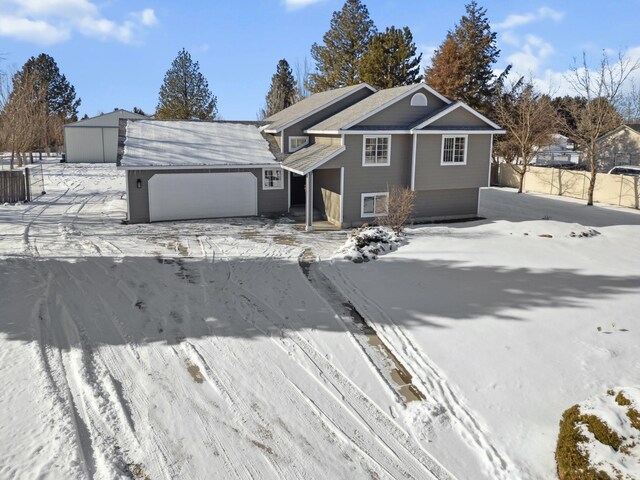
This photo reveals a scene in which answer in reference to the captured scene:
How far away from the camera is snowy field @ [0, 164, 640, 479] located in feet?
21.2

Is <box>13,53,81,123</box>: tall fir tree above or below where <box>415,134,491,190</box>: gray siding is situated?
above

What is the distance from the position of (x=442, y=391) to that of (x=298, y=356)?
253 cm

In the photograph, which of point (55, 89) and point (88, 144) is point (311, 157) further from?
point (55, 89)

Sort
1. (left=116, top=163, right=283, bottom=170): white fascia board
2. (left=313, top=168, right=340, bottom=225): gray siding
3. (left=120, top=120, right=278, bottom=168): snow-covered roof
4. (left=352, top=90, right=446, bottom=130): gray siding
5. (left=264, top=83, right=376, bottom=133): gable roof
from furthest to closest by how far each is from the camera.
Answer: (left=264, top=83, right=376, bottom=133): gable roof → (left=120, top=120, right=278, bottom=168): snow-covered roof → (left=313, top=168, right=340, bottom=225): gray siding → (left=352, top=90, right=446, bottom=130): gray siding → (left=116, top=163, right=283, bottom=170): white fascia board

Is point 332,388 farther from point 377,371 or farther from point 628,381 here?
point 628,381

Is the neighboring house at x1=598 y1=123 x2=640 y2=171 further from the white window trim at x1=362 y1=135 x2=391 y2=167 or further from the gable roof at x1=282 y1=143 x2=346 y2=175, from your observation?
the gable roof at x1=282 y1=143 x2=346 y2=175

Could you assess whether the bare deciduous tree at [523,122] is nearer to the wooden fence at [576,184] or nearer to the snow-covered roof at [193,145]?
the wooden fence at [576,184]

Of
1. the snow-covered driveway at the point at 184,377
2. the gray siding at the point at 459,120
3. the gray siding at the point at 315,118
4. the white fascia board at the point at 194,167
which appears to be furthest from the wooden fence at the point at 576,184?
the snow-covered driveway at the point at 184,377

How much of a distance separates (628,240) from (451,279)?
7.70 m

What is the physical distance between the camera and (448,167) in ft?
75.0

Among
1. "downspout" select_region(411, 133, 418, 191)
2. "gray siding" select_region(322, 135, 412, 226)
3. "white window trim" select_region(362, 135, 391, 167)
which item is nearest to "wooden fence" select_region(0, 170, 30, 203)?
"gray siding" select_region(322, 135, 412, 226)

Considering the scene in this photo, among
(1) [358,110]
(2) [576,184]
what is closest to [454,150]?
(1) [358,110]

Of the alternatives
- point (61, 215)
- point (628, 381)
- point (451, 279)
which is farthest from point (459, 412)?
point (61, 215)

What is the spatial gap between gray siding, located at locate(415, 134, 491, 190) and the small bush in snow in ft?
20.3
